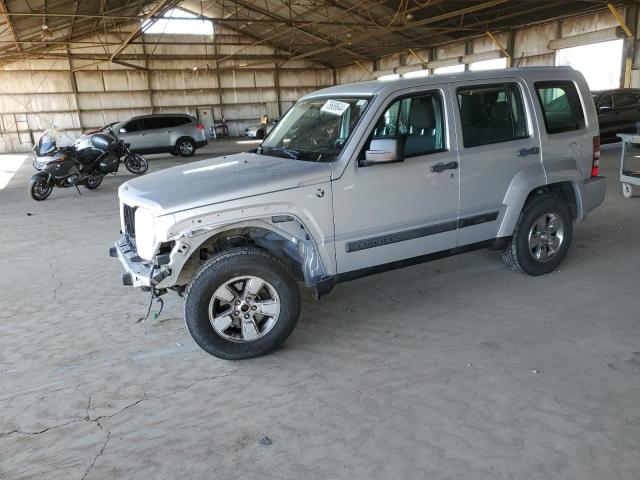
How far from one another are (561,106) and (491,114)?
3.23 feet

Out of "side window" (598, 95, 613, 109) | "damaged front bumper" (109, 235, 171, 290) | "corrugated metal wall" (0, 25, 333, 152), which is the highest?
"corrugated metal wall" (0, 25, 333, 152)

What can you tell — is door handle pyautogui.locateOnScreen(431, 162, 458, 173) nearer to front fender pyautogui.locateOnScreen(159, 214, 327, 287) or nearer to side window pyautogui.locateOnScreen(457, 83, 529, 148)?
side window pyautogui.locateOnScreen(457, 83, 529, 148)

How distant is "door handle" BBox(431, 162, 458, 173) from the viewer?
Result: 403 cm

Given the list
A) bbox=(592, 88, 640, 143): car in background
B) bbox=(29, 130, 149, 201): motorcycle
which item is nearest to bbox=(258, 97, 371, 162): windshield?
bbox=(29, 130, 149, 201): motorcycle

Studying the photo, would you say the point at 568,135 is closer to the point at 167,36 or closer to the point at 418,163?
the point at 418,163

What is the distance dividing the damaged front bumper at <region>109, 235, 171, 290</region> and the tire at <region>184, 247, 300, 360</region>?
23 cm

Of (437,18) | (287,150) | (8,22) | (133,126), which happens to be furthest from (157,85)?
(287,150)

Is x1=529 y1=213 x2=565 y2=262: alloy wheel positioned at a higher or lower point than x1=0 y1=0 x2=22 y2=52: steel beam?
lower

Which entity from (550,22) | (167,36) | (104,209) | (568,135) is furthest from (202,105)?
(568,135)

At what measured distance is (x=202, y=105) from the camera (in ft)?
102

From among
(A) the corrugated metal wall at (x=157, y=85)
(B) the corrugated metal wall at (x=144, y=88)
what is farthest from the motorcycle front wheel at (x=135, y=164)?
(B) the corrugated metal wall at (x=144, y=88)

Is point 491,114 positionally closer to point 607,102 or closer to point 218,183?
point 218,183

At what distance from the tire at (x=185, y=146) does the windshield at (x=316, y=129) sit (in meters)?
15.4

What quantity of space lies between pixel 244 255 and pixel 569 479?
229 centimetres
